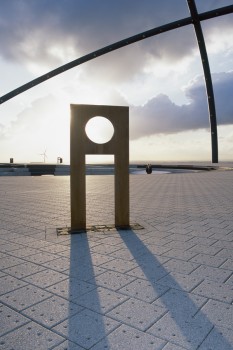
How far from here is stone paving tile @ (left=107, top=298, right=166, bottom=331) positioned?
8.58 feet

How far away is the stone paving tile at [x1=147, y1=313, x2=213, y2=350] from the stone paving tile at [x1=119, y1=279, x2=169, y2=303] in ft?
1.46

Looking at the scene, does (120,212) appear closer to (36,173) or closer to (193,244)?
(193,244)

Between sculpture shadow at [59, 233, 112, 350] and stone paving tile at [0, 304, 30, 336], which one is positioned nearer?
sculpture shadow at [59, 233, 112, 350]

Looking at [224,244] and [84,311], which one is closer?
[84,311]

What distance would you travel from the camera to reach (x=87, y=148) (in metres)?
6.12

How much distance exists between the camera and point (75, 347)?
227cm

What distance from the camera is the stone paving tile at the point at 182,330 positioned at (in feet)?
7.70

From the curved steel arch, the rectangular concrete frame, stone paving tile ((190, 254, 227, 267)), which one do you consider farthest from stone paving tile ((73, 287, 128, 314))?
the curved steel arch

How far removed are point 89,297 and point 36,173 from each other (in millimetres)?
27879

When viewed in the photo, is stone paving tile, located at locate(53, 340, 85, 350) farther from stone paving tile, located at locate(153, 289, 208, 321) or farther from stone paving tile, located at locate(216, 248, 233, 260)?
stone paving tile, located at locate(216, 248, 233, 260)

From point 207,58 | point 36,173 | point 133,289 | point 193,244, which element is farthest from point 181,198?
point 36,173

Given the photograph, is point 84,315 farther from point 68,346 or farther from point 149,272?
point 149,272

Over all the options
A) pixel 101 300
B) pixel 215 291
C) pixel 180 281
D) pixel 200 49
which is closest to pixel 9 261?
pixel 101 300

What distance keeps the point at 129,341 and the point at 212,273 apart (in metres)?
1.87
